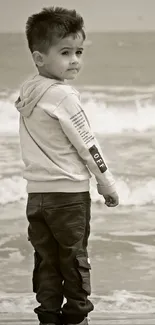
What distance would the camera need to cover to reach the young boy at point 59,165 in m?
1.71

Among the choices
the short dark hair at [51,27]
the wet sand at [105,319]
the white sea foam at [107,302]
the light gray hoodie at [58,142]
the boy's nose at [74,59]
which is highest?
the short dark hair at [51,27]

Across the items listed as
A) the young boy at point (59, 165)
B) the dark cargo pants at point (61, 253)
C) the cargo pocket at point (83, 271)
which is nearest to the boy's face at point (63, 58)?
the young boy at point (59, 165)

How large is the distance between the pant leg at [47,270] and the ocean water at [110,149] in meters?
0.53

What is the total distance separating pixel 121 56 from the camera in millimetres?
2314

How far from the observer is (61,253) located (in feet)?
5.78

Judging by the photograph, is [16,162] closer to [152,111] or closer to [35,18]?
[152,111]

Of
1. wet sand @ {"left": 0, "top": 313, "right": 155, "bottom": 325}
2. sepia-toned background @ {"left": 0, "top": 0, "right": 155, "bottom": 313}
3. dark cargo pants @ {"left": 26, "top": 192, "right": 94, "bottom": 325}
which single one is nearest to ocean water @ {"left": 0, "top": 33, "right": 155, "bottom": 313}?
sepia-toned background @ {"left": 0, "top": 0, "right": 155, "bottom": 313}

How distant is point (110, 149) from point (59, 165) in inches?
24.8

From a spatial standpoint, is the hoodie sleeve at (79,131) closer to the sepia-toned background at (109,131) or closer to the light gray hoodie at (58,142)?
the light gray hoodie at (58,142)

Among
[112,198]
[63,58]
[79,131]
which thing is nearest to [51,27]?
[63,58]

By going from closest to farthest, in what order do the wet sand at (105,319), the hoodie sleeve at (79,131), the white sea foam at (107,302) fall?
1. the hoodie sleeve at (79,131)
2. the wet sand at (105,319)
3. the white sea foam at (107,302)

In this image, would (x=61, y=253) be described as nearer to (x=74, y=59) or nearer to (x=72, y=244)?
(x=72, y=244)

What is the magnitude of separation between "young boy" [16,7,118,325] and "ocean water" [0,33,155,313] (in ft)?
1.77

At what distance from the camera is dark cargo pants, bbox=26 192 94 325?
1.73 m
